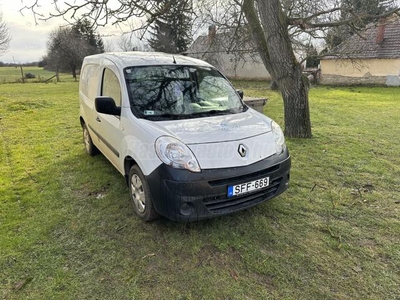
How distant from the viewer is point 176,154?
105 inches

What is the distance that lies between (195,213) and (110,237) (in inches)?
38.9

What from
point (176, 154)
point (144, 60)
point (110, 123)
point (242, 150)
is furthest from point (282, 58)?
point (176, 154)

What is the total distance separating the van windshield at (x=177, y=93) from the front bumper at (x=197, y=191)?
0.86 meters

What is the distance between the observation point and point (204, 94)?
373 cm

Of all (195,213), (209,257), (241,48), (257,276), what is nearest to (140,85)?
(195,213)

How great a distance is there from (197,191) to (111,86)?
215 centimetres

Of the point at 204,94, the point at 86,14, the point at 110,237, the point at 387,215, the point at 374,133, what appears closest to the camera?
the point at 110,237

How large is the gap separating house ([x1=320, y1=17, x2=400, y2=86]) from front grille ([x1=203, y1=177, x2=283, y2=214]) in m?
18.1

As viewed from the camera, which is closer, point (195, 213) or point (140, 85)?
point (195, 213)

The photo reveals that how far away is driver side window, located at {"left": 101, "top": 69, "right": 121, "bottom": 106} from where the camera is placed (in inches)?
140

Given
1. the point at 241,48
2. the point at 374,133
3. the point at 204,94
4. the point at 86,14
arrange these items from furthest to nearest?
the point at 241,48 < the point at 374,133 < the point at 86,14 < the point at 204,94

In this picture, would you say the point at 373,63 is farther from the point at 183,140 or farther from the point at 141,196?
the point at 141,196

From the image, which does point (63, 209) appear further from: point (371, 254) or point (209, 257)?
Result: point (371, 254)

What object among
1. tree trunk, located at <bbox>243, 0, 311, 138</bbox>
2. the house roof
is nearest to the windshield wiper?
tree trunk, located at <bbox>243, 0, 311, 138</bbox>
